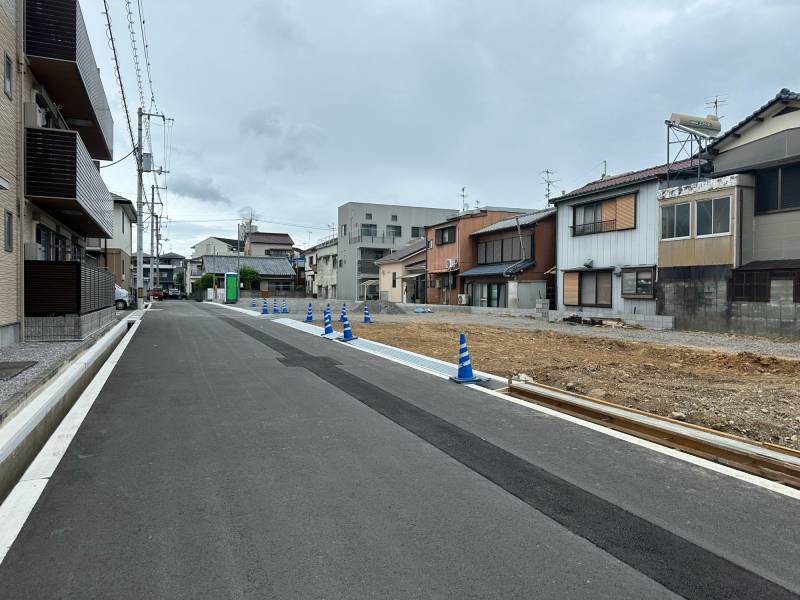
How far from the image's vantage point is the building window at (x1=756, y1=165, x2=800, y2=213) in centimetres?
1811

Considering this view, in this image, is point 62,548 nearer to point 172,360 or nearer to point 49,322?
point 172,360

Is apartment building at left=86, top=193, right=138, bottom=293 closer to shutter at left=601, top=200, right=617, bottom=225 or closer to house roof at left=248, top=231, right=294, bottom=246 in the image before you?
shutter at left=601, top=200, right=617, bottom=225

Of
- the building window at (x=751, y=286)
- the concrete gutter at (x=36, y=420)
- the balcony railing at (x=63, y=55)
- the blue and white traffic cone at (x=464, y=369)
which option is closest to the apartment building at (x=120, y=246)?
the balcony railing at (x=63, y=55)

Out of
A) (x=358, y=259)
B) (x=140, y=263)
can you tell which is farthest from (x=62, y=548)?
(x=358, y=259)

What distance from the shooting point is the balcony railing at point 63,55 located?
1237 cm

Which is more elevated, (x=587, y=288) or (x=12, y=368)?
(x=587, y=288)

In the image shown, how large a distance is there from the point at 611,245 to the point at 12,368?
23674mm

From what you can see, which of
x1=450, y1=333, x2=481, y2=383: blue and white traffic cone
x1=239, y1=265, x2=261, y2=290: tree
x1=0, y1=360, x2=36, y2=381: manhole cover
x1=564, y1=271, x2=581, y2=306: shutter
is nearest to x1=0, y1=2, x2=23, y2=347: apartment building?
x1=0, y1=360, x2=36, y2=381: manhole cover

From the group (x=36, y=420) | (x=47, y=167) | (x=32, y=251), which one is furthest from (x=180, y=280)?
(x=36, y=420)

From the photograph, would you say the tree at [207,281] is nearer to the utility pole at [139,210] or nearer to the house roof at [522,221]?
the utility pole at [139,210]

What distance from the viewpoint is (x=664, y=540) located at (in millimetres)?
3551

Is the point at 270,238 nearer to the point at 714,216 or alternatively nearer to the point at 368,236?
the point at 368,236

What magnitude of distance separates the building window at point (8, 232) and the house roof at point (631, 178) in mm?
22017

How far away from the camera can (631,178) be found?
82.2ft
